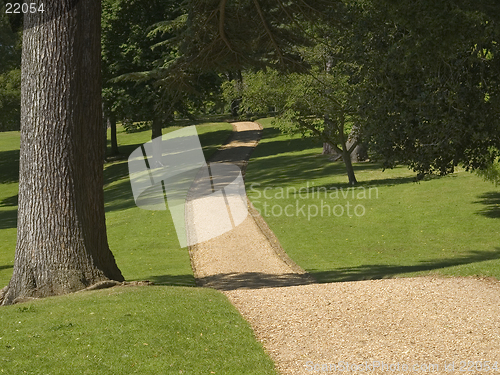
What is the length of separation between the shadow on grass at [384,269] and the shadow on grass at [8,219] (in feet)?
57.0

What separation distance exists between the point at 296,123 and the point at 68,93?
16702 mm

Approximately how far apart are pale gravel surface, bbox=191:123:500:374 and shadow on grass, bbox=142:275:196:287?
3.38m

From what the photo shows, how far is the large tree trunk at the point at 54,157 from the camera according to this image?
9391 mm

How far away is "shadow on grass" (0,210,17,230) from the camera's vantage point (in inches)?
1045

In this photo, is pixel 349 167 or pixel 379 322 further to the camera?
pixel 349 167

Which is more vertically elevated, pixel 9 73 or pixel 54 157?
pixel 9 73

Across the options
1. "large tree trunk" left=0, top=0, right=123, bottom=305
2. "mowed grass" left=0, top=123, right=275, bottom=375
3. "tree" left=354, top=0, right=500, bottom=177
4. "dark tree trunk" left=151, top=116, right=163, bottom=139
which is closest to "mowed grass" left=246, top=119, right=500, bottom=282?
"tree" left=354, top=0, right=500, bottom=177

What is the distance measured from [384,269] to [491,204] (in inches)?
352

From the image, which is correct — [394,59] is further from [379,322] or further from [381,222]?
[381,222]

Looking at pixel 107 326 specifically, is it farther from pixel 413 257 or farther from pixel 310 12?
pixel 413 257

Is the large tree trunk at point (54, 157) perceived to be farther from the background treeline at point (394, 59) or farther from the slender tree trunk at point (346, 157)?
the slender tree trunk at point (346, 157)

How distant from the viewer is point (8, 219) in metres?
29.6

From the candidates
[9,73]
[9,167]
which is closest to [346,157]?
[9,73]

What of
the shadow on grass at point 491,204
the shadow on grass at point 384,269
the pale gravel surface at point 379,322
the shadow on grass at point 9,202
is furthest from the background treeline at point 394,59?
the shadow on grass at point 9,202
